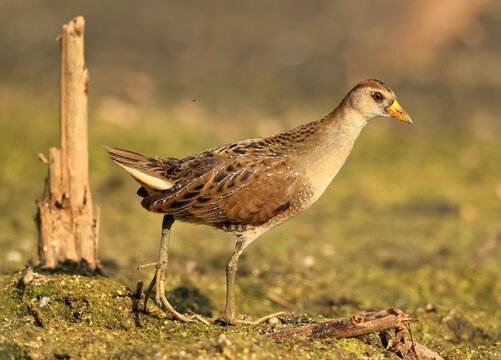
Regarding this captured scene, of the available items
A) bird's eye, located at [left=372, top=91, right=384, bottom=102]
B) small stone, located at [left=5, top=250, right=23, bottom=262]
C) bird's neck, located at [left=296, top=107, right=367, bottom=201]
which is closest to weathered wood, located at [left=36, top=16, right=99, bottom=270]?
small stone, located at [left=5, top=250, right=23, bottom=262]

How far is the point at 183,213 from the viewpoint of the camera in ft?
16.0

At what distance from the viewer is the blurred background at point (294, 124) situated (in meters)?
7.34

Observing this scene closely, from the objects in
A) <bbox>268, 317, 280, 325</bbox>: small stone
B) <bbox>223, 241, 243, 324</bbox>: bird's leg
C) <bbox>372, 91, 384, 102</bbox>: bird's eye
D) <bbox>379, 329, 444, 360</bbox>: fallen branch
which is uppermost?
<bbox>372, 91, 384, 102</bbox>: bird's eye

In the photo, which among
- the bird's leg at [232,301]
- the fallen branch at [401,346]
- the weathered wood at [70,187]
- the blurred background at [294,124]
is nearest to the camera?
the fallen branch at [401,346]

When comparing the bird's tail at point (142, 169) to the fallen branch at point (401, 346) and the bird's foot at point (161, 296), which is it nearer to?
the bird's foot at point (161, 296)

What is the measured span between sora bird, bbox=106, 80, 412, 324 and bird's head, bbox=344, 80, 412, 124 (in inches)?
1.3

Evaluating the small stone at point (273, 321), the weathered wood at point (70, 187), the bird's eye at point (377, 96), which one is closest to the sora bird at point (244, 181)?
the bird's eye at point (377, 96)

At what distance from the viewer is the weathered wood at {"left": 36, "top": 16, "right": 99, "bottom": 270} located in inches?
208

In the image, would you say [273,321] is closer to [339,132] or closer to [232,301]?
[232,301]

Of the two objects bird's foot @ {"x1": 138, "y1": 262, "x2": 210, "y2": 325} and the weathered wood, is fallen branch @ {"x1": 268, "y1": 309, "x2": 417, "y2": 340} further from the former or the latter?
the weathered wood

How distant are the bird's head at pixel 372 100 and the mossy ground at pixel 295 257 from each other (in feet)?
5.06

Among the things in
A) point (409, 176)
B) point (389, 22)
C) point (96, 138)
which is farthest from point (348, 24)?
point (96, 138)

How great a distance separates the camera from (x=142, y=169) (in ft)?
16.0

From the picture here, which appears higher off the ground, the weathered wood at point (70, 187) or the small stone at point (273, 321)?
the weathered wood at point (70, 187)
